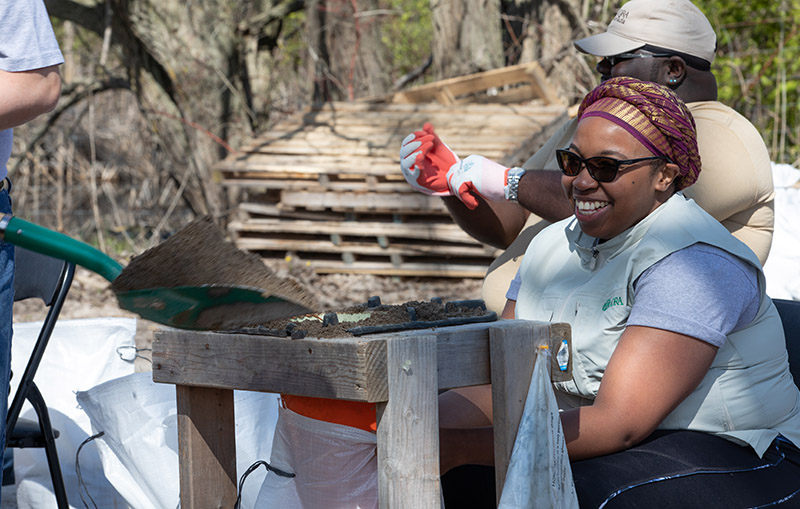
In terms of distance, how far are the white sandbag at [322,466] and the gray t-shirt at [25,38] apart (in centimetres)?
90

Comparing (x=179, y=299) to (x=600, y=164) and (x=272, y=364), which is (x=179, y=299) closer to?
(x=272, y=364)

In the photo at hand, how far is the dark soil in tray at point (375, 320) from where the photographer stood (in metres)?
1.46

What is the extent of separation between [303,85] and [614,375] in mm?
10497

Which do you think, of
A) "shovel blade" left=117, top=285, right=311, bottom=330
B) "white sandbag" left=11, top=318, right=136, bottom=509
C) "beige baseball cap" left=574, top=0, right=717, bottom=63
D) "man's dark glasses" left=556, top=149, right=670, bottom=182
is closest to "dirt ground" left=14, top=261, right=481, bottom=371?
"white sandbag" left=11, top=318, right=136, bottom=509

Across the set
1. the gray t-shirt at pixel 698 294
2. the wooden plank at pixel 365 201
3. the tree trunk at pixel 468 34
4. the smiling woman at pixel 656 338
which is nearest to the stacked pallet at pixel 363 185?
the wooden plank at pixel 365 201

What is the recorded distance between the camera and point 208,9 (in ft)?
22.7

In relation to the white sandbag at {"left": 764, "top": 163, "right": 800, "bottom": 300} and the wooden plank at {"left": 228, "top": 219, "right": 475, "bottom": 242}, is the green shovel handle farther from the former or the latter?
the wooden plank at {"left": 228, "top": 219, "right": 475, "bottom": 242}

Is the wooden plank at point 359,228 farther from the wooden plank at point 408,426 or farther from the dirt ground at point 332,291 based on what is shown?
the wooden plank at point 408,426

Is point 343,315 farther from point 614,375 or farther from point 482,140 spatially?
point 482,140

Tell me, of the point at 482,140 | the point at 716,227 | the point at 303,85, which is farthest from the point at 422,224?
the point at 303,85

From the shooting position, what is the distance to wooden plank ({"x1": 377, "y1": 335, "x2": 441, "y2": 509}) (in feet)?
4.53

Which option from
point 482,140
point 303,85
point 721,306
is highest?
point 721,306

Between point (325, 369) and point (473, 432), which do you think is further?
point (473, 432)

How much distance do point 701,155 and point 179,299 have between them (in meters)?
1.52
